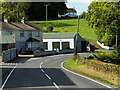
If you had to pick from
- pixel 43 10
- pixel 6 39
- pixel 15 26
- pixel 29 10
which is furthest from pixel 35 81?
pixel 43 10

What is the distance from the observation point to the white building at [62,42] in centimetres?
6456

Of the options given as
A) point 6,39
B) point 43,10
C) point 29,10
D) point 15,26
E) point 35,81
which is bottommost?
point 35,81

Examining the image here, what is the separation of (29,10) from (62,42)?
6480cm

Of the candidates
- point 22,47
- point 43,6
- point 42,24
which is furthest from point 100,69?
point 43,6

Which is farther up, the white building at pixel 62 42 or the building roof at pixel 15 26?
the building roof at pixel 15 26

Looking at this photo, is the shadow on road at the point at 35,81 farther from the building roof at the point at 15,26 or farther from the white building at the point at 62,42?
the white building at the point at 62,42

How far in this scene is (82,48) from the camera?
65.2 meters

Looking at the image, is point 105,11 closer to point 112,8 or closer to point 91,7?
point 112,8

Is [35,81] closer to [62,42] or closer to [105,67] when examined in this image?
[105,67]

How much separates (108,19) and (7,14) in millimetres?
62546

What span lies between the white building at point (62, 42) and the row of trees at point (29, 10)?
36514 mm

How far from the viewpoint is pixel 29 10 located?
4914 inches

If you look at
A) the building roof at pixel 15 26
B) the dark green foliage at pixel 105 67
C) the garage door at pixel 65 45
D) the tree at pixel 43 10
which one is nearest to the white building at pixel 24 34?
the building roof at pixel 15 26

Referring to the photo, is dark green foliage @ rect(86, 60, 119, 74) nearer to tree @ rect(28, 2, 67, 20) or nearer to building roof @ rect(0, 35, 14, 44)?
building roof @ rect(0, 35, 14, 44)
